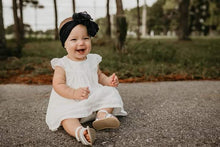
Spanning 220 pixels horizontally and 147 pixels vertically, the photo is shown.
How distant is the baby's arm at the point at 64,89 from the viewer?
1733mm

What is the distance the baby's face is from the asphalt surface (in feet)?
2.14

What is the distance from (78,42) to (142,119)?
909 millimetres

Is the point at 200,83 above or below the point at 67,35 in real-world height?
below

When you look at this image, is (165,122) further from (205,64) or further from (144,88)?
(205,64)

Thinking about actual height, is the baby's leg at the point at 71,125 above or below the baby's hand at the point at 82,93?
below

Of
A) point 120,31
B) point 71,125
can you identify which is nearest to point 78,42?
point 71,125

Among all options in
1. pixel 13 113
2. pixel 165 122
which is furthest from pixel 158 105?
pixel 13 113

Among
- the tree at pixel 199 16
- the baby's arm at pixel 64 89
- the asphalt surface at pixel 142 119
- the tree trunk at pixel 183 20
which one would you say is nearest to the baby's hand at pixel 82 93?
the baby's arm at pixel 64 89

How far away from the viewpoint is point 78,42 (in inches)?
76.0

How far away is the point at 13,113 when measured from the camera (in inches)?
93.7

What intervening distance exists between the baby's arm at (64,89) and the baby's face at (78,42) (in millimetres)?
184

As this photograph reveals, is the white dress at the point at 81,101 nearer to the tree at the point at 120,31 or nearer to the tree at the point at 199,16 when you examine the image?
the tree at the point at 120,31

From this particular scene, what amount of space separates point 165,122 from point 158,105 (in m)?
0.53

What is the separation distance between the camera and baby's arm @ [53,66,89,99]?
1.73 metres
